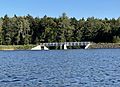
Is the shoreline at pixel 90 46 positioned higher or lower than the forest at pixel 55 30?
lower

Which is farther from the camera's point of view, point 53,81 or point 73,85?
point 53,81

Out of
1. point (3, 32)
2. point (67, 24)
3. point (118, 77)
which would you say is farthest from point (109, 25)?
point (118, 77)

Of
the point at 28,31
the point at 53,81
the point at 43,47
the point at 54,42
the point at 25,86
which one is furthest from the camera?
the point at 28,31

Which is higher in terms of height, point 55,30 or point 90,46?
point 55,30

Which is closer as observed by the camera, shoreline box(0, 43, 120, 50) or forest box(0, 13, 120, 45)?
shoreline box(0, 43, 120, 50)

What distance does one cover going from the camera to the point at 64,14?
174m

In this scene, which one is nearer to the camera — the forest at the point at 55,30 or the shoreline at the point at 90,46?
the shoreline at the point at 90,46

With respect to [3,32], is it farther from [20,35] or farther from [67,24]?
[67,24]

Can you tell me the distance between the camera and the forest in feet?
522

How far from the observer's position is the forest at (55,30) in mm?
159000

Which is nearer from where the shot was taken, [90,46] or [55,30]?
[90,46]

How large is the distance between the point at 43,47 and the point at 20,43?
17.4 meters

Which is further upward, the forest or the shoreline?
the forest

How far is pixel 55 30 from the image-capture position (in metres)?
162
